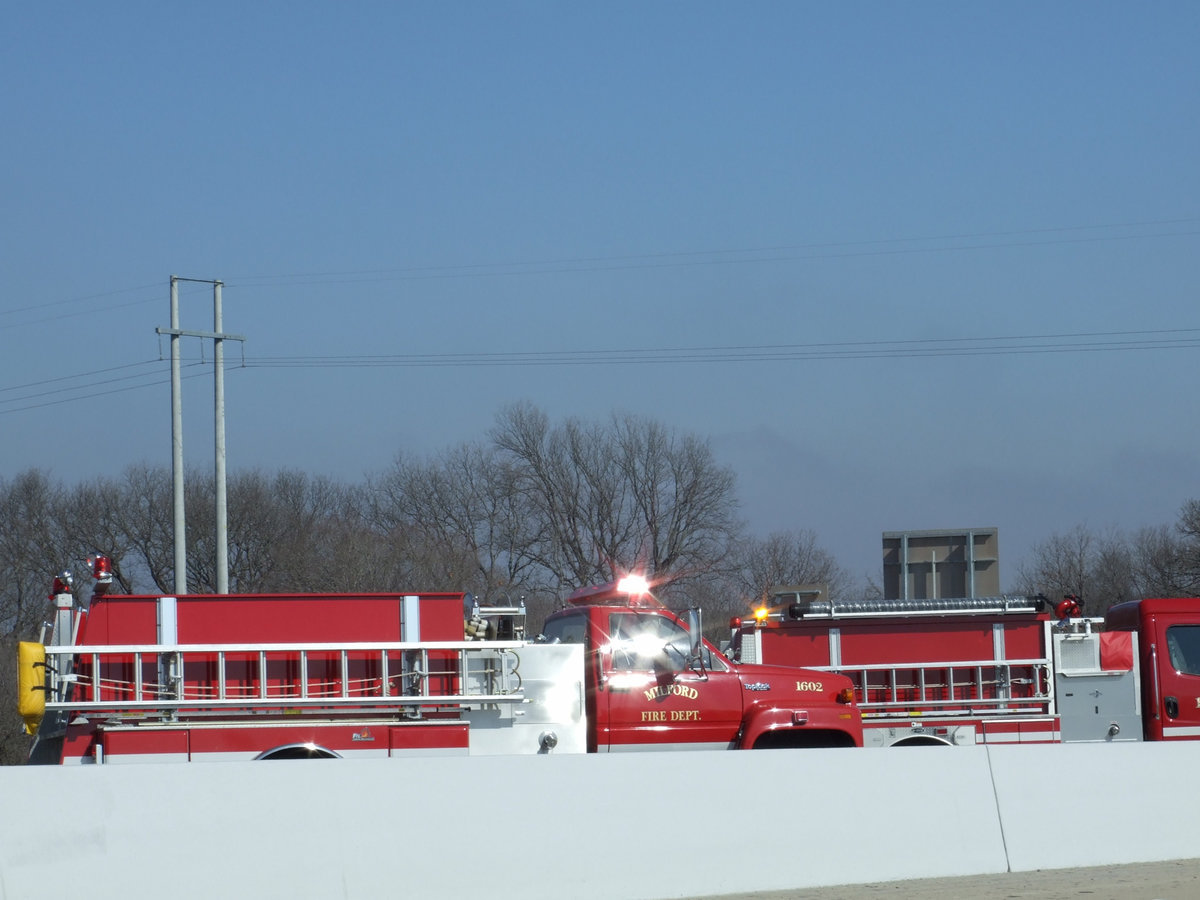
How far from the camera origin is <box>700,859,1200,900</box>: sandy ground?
33.1 ft

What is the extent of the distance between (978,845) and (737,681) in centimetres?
296

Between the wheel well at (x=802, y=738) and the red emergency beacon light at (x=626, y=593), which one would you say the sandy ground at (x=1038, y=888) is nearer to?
the wheel well at (x=802, y=738)

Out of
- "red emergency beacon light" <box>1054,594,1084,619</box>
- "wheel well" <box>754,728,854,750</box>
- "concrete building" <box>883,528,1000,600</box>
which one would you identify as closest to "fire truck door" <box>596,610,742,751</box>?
"wheel well" <box>754,728,854,750</box>

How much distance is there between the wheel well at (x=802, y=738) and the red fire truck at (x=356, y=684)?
15 cm

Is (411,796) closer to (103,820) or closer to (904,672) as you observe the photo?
(103,820)

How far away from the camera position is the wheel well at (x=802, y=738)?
13.5m

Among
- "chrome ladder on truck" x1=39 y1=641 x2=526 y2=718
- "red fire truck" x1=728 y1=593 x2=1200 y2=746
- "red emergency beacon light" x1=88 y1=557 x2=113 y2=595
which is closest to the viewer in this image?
"chrome ladder on truck" x1=39 y1=641 x2=526 y2=718

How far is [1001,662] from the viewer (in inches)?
591

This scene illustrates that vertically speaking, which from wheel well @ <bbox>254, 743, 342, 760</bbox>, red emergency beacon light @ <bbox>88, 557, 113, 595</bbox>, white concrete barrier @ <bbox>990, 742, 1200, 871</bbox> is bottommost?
white concrete barrier @ <bbox>990, 742, 1200, 871</bbox>

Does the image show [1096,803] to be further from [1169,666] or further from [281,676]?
[281,676]

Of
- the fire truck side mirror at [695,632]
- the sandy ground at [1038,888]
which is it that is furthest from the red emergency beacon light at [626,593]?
the sandy ground at [1038,888]

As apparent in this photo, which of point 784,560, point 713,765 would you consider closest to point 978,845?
point 713,765

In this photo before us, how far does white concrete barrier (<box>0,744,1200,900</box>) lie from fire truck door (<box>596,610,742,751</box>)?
234 centimetres

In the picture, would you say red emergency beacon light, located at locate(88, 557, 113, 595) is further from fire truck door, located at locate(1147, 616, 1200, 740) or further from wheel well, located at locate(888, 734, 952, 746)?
fire truck door, located at locate(1147, 616, 1200, 740)
